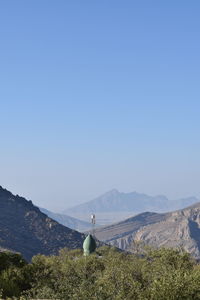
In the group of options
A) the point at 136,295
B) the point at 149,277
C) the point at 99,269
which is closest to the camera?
the point at 136,295

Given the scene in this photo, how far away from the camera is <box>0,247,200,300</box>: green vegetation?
1316 inches

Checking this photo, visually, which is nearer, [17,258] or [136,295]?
[136,295]

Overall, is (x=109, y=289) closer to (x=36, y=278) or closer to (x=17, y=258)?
(x=36, y=278)

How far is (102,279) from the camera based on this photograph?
4459cm

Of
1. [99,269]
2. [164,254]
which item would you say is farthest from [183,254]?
[99,269]

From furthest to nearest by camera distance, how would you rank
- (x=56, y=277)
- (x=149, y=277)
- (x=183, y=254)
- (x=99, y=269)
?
(x=183, y=254) < (x=99, y=269) < (x=56, y=277) < (x=149, y=277)

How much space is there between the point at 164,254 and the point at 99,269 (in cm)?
961

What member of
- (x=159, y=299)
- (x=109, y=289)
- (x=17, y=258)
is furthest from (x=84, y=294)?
(x=17, y=258)

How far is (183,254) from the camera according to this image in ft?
223

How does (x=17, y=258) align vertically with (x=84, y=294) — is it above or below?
above

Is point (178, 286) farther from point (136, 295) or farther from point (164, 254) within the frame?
point (164, 254)

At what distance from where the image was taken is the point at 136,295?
36312mm

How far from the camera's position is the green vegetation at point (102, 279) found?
110 ft

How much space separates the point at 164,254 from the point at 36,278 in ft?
66.7
